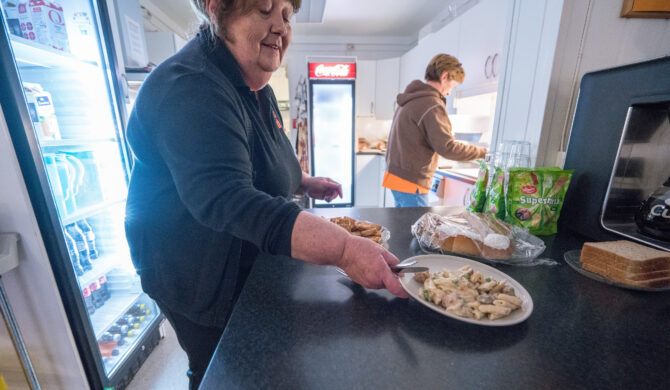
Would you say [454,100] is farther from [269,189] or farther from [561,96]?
[269,189]

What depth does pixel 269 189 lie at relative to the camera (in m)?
0.75

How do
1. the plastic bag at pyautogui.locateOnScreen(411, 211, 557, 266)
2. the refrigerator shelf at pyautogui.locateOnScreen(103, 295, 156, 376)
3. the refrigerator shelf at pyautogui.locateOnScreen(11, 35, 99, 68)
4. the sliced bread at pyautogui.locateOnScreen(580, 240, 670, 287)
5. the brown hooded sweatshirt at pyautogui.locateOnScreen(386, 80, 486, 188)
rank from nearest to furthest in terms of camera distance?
the sliced bread at pyautogui.locateOnScreen(580, 240, 670, 287)
the plastic bag at pyautogui.locateOnScreen(411, 211, 557, 266)
the refrigerator shelf at pyautogui.locateOnScreen(11, 35, 99, 68)
the refrigerator shelf at pyautogui.locateOnScreen(103, 295, 156, 376)
the brown hooded sweatshirt at pyautogui.locateOnScreen(386, 80, 486, 188)

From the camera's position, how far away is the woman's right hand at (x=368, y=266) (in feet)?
1.62

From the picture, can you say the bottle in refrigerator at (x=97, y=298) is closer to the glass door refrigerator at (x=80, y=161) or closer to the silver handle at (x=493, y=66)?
the glass door refrigerator at (x=80, y=161)

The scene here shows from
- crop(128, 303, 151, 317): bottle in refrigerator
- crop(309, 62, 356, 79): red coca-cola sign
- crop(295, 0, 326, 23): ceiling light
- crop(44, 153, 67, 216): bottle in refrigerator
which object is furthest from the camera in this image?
crop(309, 62, 356, 79): red coca-cola sign

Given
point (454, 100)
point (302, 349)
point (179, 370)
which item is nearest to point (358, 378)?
point (302, 349)

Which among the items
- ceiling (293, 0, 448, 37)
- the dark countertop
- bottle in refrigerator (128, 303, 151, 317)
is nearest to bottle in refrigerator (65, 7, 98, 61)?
bottle in refrigerator (128, 303, 151, 317)

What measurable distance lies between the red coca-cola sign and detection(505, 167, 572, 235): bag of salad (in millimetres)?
3175

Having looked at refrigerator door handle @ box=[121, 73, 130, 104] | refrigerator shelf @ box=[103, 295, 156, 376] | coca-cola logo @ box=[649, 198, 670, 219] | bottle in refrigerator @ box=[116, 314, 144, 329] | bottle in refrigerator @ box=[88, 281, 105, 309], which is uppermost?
refrigerator door handle @ box=[121, 73, 130, 104]

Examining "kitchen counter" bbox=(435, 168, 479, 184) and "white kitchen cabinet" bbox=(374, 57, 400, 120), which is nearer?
"kitchen counter" bbox=(435, 168, 479, 184)

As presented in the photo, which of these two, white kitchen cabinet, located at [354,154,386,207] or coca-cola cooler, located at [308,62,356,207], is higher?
coca-cola cooler, located at [308,62,356,207]

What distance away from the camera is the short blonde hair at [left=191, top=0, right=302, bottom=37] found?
614 mm

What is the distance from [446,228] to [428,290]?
0.89ft

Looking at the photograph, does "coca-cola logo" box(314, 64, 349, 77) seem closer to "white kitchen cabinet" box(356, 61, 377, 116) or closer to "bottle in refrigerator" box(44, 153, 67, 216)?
"white kitchen cabinet" box(356, 61, 377, 116)
